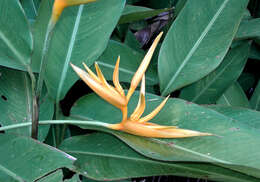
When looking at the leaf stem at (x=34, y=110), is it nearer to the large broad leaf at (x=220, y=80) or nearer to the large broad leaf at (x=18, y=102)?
the large broad leaf at (x=18, y=102)

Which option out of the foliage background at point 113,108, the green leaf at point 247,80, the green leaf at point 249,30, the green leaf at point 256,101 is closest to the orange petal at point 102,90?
the foliage background at point 113,108

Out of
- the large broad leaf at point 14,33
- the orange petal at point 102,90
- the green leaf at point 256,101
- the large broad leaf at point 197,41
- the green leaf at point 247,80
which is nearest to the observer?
the orange petal at point 102,90

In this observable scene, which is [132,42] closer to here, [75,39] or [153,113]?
[75,39]

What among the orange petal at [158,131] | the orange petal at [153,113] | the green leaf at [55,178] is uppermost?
the orange petal at [153,113]

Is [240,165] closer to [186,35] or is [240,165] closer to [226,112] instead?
[226,112]

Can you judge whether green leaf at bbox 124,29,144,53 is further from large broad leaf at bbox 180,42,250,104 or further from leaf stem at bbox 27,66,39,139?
leaf stem at bbox 27,66,39,139

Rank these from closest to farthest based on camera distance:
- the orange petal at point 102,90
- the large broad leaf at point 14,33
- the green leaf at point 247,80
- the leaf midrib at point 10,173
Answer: the orange petal at point 102,90 → the leaf midrib at point 10,173 → the large broad leaf at point 14,33 → the green leaf at point 247,80

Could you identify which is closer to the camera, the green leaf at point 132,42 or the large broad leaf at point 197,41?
the large broad leaf at point 197,41

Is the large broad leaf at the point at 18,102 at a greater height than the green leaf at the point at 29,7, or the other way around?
the green leaf at the point at 29,7
